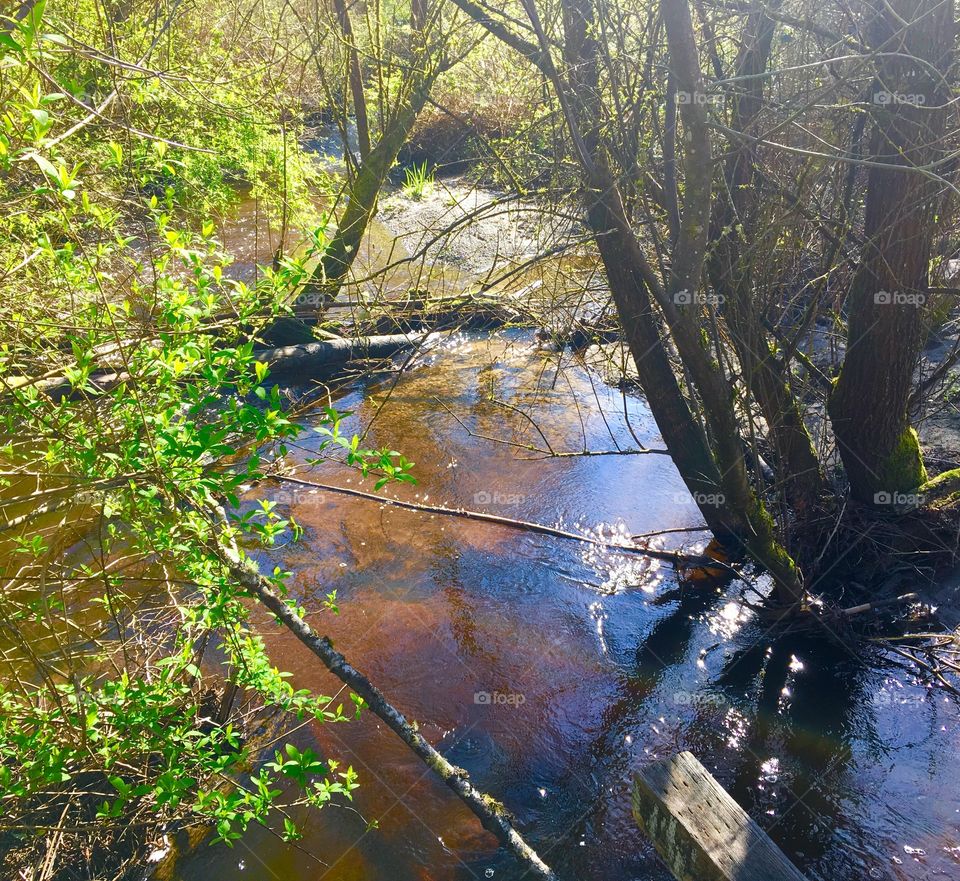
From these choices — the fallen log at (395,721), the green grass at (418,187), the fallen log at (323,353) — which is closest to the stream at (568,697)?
the fallen log at (395,721)

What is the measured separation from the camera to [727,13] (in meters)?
4.31

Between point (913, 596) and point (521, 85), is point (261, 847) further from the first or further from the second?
point (521, 85)

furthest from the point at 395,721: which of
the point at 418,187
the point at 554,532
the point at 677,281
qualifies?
the point at 418,187

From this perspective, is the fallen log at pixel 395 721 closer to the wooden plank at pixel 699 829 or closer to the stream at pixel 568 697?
the wooden plank at pixel 699 829

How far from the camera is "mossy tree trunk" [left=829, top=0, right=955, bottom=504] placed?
397cm

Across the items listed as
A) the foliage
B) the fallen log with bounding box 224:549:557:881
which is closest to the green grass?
the foliage

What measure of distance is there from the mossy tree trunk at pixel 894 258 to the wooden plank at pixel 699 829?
2968mm

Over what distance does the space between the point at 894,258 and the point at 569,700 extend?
325 centimetres

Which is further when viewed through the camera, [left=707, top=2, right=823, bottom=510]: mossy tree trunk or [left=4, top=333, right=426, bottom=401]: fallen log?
[left=4, top=333, right=426, bottom=401]: fallen log

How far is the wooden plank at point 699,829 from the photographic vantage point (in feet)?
8.37

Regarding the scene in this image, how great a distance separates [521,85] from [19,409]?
417 centimetres

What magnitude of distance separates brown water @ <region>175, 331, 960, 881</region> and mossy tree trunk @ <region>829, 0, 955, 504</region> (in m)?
1.37

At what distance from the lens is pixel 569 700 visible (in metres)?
4.46

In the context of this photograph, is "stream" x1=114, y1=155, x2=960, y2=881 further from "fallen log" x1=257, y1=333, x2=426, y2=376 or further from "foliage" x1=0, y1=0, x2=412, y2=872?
"fallen log" x1=257, y1=333, x2=426, y2=376
